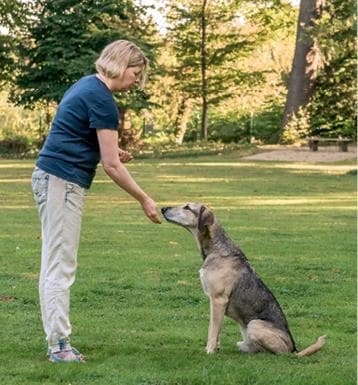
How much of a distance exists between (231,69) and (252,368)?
146 feet

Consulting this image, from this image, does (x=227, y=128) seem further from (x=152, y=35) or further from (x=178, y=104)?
(x=152, y=35)

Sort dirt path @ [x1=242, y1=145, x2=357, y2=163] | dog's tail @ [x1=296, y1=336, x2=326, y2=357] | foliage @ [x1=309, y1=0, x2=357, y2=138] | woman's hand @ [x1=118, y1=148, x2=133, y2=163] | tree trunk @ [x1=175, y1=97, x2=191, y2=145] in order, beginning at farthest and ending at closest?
tree trunk @ [x1=175, y1=97, x2=191, y2=145] → foliage @ [x1=309, y1=0, x2=357, y2=138] → dirt path @ [x1=242, y1=145, x2=357, y2=163] → woman's hand @ [x1=118, y1=148, x2=133, y2=163] → dog's tail @ [x1=296, y1=336, x2=326, y2=357]

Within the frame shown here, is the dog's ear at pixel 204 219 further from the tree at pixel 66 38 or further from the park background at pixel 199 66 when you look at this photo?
the tree at pixel 66 38

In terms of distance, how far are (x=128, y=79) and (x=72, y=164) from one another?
0.70 meters

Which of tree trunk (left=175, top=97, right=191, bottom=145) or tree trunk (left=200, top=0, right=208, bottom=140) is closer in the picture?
tree trunk (left=200, top=0, right=208, bottom=140)

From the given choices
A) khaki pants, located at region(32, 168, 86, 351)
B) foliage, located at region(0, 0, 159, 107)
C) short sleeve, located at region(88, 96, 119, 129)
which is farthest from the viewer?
foliage, located at region(0, 0, 159, 107)

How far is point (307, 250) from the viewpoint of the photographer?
11984mm

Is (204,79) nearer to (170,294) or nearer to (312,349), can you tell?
(170,294)

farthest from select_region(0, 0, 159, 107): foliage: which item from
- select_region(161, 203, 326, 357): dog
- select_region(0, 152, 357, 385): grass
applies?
select_region(161, 203, 326, 357): dog

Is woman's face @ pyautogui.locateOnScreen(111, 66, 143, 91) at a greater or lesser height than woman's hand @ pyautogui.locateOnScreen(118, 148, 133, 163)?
greater

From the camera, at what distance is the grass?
5.75 m

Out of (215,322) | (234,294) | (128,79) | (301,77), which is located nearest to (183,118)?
(301,77)

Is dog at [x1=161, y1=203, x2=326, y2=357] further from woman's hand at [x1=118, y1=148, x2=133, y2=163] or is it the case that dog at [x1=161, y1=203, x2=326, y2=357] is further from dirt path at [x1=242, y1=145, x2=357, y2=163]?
dirt path at [x1=242, y1=145, x2=357, y2=163]

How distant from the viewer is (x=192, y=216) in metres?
6.88
